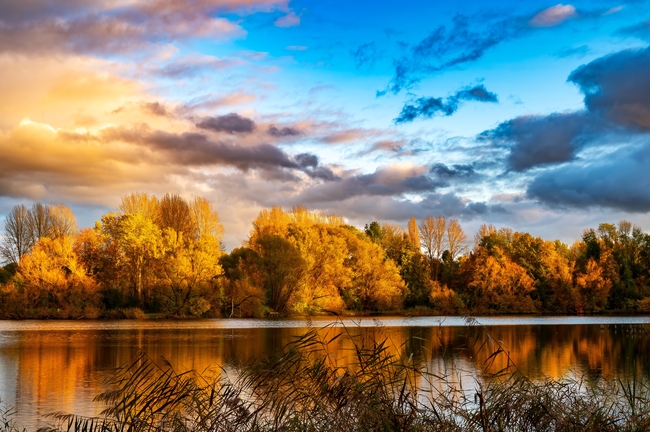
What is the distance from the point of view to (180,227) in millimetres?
71438

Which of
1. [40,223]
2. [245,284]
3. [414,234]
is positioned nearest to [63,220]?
[40,223]

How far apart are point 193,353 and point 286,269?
33138 mm

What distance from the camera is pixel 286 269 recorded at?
198ft

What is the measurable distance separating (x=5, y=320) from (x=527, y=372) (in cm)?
4419

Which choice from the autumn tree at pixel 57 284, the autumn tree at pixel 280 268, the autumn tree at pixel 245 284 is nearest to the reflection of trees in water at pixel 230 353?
the autumn tree at pixel 245 284

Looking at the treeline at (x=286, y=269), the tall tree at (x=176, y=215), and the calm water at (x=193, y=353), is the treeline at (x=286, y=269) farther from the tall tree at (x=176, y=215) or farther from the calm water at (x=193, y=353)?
the calm water at (x=193, y=353)

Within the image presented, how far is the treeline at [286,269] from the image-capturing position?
57375mm

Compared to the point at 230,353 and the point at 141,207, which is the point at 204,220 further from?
the point at 230,353

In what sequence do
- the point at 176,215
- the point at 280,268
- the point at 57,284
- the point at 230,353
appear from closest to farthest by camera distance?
the point at 230,353, the point at 57,284, the point at 280,268, the point at 176,215

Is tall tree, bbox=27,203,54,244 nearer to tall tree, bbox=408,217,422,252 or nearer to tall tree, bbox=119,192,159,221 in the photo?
tall tree, bbox=119,192,159,221

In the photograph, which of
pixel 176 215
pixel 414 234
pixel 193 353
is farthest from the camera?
pixel 414 234

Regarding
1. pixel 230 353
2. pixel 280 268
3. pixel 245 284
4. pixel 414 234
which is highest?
pixel 414 234

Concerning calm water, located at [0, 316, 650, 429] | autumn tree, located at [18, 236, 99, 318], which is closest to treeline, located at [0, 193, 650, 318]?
autumn tree, located at [18, 236, 99, 318]

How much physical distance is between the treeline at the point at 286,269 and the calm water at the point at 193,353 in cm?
1268
